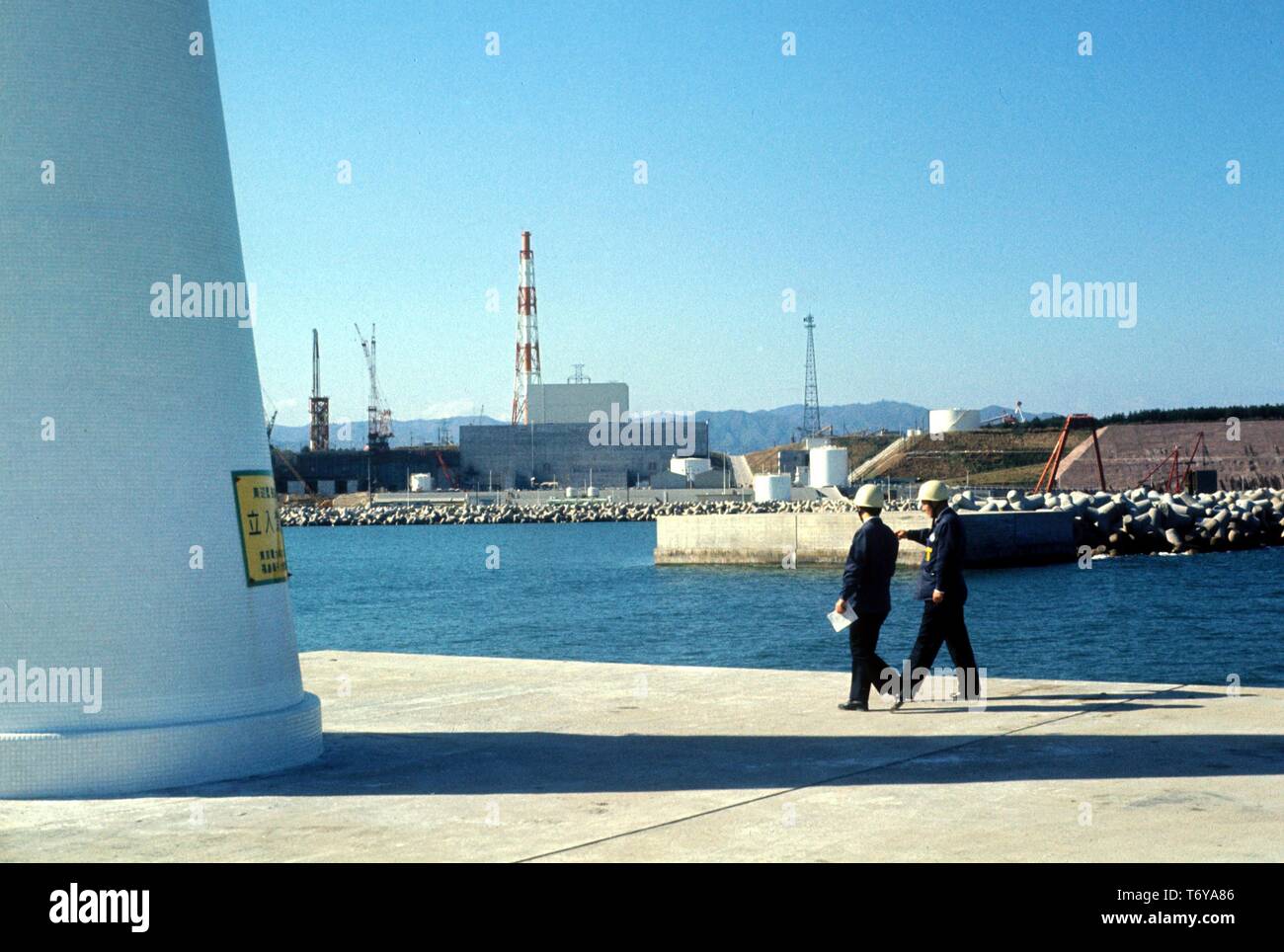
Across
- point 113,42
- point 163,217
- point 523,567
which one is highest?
point 113,42

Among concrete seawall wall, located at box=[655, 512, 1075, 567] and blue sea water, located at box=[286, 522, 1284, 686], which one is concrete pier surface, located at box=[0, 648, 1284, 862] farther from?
concrete seawall wall, located at box=[655, 512, 1075, 567]

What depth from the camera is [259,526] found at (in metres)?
8.23

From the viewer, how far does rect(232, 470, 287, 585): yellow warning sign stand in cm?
809

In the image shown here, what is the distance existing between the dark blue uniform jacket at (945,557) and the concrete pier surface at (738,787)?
2.76 ft

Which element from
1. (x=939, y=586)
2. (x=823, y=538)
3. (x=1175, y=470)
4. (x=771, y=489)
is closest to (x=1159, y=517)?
(x=823, y=538)

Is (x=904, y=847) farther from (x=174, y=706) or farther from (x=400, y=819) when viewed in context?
(x=174, y=706)

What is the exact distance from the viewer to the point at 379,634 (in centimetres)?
3572

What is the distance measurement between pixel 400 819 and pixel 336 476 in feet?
449

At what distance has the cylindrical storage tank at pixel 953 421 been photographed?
126062 mm

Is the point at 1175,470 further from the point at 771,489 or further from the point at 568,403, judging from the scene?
the point at 568,403

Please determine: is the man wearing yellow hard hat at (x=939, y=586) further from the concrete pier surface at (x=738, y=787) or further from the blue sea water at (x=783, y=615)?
the blue sea water at (x=783, y=615)

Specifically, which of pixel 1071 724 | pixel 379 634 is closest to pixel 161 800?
pixel 1071 724
